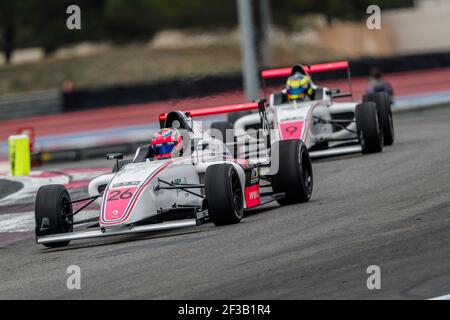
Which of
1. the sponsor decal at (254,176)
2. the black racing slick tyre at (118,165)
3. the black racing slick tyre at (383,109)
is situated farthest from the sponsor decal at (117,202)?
the black racing slick tyre at (383,109)

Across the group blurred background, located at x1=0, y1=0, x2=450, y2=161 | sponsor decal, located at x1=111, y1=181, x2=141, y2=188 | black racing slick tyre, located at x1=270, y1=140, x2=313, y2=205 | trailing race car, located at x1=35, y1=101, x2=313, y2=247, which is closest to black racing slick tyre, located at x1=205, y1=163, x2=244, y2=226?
trailing race car, located at x1=35, y1=101, x2=313, y2=247

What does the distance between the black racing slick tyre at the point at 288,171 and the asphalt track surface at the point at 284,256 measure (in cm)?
16

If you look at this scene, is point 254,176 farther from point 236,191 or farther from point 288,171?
point 236,191

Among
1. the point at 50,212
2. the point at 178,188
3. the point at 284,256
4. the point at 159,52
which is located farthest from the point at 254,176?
the point at 159,52

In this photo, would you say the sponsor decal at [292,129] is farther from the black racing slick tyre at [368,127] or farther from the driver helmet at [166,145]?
the driver helmet at [166,145]

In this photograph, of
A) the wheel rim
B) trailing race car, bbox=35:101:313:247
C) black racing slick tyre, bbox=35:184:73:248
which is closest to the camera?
trailing race car, bbox=35:101:313:247

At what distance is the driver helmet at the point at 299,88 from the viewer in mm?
17062

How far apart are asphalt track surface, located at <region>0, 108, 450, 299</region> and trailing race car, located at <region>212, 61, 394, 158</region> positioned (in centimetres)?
293

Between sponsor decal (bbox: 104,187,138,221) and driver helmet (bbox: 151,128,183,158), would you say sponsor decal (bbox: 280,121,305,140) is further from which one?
sponsor decal (bbox: 104,187,138,221)

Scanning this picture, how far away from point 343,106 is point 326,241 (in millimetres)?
8130

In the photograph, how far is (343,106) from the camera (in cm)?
1733

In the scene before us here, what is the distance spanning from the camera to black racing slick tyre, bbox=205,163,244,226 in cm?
1061
